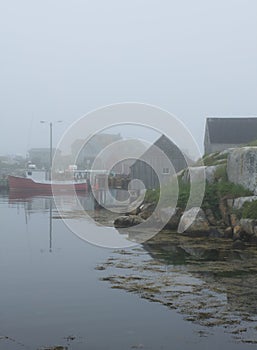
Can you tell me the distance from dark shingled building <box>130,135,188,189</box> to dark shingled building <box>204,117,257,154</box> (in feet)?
23.8

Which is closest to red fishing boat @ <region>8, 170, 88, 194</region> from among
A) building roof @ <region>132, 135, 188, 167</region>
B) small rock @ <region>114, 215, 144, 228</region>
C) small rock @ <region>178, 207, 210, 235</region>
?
building roof @ <region>132, 135, 188, 167</region>

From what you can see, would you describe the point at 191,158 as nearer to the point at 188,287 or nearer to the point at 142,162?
the point at 142,162

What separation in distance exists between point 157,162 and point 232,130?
11244 millimetres

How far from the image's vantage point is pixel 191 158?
1556 inches

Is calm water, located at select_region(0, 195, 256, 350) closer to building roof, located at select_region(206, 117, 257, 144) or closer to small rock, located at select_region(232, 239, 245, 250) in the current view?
small rock, located at select_region(232, 239, 245, 250)

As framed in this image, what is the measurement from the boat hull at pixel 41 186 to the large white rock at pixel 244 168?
44257mm

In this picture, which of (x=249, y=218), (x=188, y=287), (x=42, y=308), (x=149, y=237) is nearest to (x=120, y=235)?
(x=149, y=237)

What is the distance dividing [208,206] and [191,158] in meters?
17.6

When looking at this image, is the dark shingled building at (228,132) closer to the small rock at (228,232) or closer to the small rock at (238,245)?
the small rock at (228,232)

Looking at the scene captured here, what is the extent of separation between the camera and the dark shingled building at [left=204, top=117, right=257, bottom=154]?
5462cm

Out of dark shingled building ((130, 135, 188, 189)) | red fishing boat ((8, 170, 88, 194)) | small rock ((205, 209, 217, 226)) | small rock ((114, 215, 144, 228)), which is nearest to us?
small rock ((205, 209, 217, 226))

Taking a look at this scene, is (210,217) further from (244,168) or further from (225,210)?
(244,168)

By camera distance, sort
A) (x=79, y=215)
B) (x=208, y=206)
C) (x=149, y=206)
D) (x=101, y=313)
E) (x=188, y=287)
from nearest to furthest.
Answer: (x=101, y=313), (x=188, y=287), (x=208, y=206), (x=149, y=206), (x=79, y=215)

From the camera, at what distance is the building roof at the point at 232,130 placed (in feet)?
180
